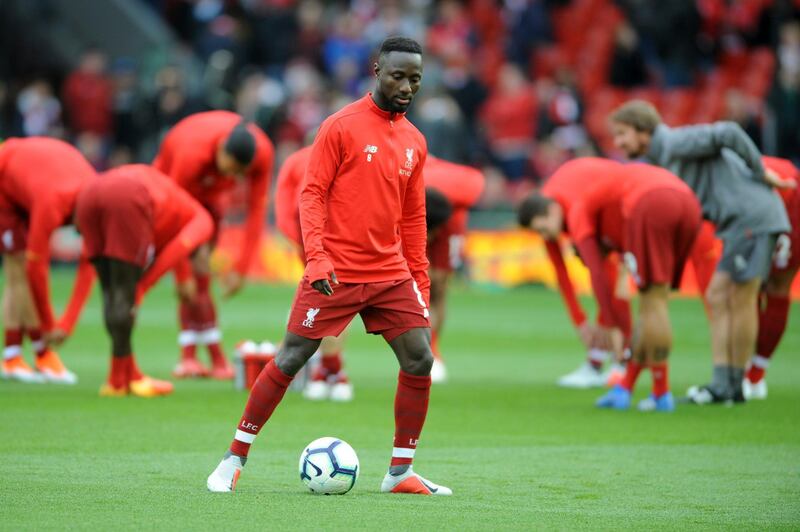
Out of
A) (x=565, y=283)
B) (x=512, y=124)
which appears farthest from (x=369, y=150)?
(x=512, y=124)

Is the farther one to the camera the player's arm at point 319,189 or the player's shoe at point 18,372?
the player's shoe at point 18,372

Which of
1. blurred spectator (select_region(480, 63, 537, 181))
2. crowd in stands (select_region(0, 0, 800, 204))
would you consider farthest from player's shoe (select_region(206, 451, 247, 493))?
blurred spectator (select_region(480, 63, 537, 181))

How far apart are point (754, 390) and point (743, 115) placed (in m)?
11.6

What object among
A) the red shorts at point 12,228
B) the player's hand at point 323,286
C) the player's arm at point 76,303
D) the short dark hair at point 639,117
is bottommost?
the player's arm at point 76,303

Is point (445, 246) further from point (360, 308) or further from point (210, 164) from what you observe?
point (360, 308)

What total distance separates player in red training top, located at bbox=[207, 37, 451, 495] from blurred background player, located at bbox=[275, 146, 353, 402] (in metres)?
4.36

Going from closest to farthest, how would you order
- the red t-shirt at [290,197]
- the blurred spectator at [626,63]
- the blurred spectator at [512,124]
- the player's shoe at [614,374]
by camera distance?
1. the red t-shirt at [290,197]
2. the player's shoe at [614,374]
3. the blurred spectator at [626,63]
4. the blurred spectator at [512,124]

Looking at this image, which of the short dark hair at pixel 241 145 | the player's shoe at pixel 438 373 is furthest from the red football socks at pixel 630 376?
the short dark hair at pixel 241 145

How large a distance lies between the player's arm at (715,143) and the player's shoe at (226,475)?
19.3 ft

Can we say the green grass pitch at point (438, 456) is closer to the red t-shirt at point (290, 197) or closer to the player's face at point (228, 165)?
the red t-shirt at point (290, 197)

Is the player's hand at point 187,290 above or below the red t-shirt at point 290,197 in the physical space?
below

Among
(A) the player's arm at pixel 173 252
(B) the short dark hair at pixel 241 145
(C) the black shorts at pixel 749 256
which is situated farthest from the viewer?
(B) the short dark hair at pixel 241 145

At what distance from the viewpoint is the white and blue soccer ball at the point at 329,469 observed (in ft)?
24.6

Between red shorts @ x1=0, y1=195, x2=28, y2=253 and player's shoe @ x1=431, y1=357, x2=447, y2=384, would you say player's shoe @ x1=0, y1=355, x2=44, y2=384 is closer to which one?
red shorts @ x1=0, y1=195, x2=28, y2=253
